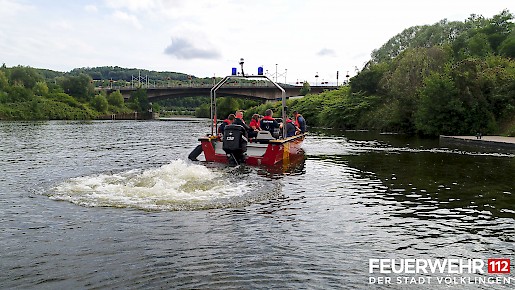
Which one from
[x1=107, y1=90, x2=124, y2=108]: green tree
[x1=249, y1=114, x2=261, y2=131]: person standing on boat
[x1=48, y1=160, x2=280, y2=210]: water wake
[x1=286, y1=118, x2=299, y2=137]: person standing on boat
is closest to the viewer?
[x1=48, y1=160, x2=280, y2=210]: water wake

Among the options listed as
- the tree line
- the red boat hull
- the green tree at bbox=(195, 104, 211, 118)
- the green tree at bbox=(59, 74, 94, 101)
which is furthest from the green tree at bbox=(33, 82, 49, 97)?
the red boat hull

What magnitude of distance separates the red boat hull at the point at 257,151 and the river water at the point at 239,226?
1.45 m

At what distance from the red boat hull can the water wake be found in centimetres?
325

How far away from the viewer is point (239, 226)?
8422 mm

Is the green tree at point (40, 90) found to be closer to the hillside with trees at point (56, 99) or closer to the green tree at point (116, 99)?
the hillside with trees at point (56, 99)

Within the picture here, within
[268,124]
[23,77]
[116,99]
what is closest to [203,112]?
[116,99]

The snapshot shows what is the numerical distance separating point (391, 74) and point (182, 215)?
40626 mm

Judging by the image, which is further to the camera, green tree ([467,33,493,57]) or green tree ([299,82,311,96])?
green tree ([299,82,311,96])

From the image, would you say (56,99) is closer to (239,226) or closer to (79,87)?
(79,87)

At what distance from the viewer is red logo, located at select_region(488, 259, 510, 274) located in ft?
21.0

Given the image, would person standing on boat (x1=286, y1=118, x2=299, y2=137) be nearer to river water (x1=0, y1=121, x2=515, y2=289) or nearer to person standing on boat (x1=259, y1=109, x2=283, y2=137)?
person standing on boat (x1=259, y1=109, x2=283, y2=137)

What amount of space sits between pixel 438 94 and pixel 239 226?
94.1 ft

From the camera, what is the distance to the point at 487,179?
14352 millimetres

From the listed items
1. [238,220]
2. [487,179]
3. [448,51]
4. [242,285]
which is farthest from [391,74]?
[242,285]
